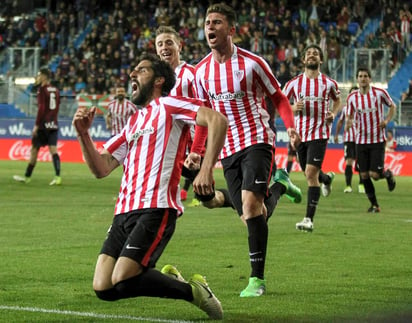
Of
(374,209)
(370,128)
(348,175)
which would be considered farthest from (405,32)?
(374,209)

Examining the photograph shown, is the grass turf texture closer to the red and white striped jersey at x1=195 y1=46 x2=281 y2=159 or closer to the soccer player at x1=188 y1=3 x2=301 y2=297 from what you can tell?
the soccer player at x1=188 y1=3 x2=301 y2=297

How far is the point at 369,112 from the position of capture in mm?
18172

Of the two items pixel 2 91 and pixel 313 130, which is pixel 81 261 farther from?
pixel 2 91

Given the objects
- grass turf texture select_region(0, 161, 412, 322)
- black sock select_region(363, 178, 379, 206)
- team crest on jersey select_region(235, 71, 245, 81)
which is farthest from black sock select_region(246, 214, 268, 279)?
black sock select_region(363, 178, 379, 206)

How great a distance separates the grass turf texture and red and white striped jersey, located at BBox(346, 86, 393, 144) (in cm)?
125

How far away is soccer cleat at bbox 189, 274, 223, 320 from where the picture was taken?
6.84 meters

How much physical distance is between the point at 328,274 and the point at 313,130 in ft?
16.9

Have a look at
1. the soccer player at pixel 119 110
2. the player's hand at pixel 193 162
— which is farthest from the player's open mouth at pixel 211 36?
the soccer player at pixel 119 110

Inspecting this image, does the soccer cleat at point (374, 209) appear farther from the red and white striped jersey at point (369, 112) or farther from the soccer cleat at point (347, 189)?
the soccer cleat at point (347, 189)

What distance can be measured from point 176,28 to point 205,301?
1356 inches

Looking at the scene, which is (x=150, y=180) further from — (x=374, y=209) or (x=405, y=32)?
(x=405, y=32)

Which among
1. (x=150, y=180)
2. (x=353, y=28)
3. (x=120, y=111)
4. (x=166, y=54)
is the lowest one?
(x=120, y=111)

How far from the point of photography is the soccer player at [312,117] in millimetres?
13789

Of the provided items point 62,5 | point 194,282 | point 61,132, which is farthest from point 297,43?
point 194,282
